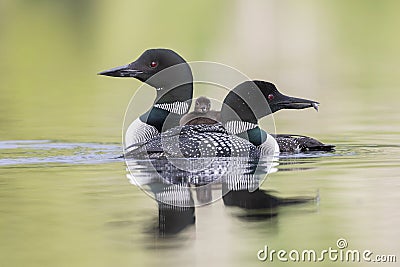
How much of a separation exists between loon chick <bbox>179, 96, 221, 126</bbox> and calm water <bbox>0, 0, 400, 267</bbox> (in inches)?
25.9

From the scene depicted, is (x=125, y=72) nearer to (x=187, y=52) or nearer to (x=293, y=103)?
(x=293, y=103)

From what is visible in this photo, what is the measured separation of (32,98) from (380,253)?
937 cm

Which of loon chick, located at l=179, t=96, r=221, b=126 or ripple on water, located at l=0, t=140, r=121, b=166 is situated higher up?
loon chick, located at l=179, t=96, r=221, b=126

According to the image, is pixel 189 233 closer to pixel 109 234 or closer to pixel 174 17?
pixel 109 234

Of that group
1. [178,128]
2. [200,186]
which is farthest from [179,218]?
[178,128]

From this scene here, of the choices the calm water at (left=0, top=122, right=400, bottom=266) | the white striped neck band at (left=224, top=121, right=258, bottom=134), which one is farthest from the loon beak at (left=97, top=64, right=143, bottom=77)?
the calm water at (left=0, top=122, right=400, bottom=266)

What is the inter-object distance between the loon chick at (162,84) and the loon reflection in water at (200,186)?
1.00 m

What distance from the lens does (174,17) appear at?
78.4ft

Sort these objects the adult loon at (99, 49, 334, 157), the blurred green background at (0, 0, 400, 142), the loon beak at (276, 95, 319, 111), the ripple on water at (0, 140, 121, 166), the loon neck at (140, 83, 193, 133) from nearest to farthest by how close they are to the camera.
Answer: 1. the adult loon at (99, 49, 334, 157)
2. the ripple on water at (0, 140, 121, 166)
3. the loon beak at (276, 95, 319, 111)
4. the loon neck at (140, 83, 193, 133)
5. the blurred green background at (0, 0, 400, 142)

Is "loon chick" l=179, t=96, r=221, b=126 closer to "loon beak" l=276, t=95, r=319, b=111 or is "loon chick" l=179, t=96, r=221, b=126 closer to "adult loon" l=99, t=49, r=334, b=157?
"adult loon" l=99, t=49, r=334, b=157

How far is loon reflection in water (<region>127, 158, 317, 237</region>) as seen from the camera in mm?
6145

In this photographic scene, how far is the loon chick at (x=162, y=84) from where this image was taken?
9227mm

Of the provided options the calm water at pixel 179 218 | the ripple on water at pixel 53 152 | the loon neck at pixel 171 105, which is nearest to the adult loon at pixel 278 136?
the loon neck at pixel 171 105

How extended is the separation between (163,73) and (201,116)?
893mm
